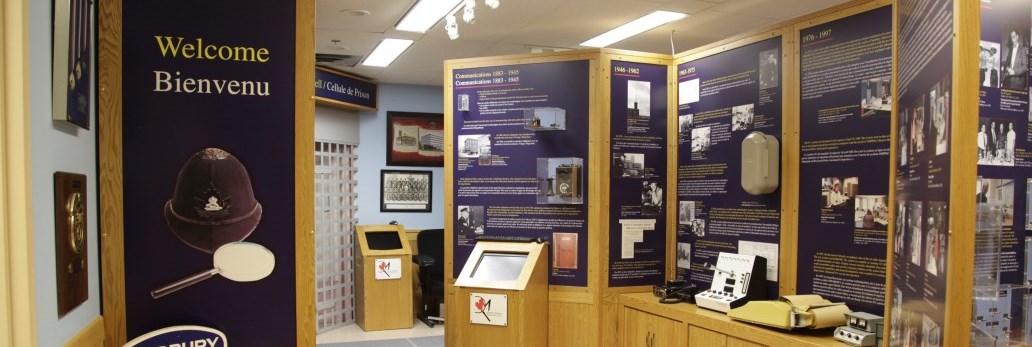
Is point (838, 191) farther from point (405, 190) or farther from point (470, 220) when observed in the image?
point (405, 190)

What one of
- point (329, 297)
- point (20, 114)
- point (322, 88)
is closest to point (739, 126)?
point (20, 114)

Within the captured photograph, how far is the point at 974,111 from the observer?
1657 mm

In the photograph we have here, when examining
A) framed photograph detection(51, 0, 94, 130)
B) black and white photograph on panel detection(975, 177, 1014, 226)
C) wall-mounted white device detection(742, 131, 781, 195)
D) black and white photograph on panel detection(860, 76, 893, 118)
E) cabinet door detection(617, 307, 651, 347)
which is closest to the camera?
black and white photograph on panel detection(975, 177, 1014, 226)

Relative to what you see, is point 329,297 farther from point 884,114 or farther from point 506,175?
point 884,114

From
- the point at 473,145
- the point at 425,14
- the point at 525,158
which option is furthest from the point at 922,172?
the point at 425,14

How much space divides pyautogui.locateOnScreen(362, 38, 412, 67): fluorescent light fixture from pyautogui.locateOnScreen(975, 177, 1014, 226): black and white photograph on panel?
5.83m

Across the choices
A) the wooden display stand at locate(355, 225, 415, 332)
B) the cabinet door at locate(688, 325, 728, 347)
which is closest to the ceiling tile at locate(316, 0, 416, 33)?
the wooden display stand at locate(355, 225, 415, 332)

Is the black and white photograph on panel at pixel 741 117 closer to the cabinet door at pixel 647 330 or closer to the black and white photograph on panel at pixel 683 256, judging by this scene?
the black and white photograph on panel at pixel 683 256

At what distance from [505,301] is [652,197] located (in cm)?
147

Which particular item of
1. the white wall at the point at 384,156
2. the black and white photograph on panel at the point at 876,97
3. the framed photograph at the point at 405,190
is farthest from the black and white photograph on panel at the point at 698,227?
the framed photograph at the point at 405,190

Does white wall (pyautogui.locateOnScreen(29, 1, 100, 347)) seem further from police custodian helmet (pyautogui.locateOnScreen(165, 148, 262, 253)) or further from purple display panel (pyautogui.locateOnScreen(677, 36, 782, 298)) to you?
purple display panel (pyautogui.locateOnScreen(677, 36, 782, 298))

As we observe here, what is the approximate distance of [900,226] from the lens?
2.30 m

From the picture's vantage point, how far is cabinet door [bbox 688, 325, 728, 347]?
4.16 m

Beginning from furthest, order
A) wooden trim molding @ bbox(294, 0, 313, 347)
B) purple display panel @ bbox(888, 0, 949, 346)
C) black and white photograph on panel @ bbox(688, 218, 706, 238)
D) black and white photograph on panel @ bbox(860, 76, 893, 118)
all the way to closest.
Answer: black and white photograph on panel @ bbox(688, 218, 706, 238) → black and white photograph on panel @ bbox(860, 76, 893, 118) → wooden trim molding @ bbox(294, 0, 313, 347) → purple display panel @ bbox(888, 0, 949, 346)
